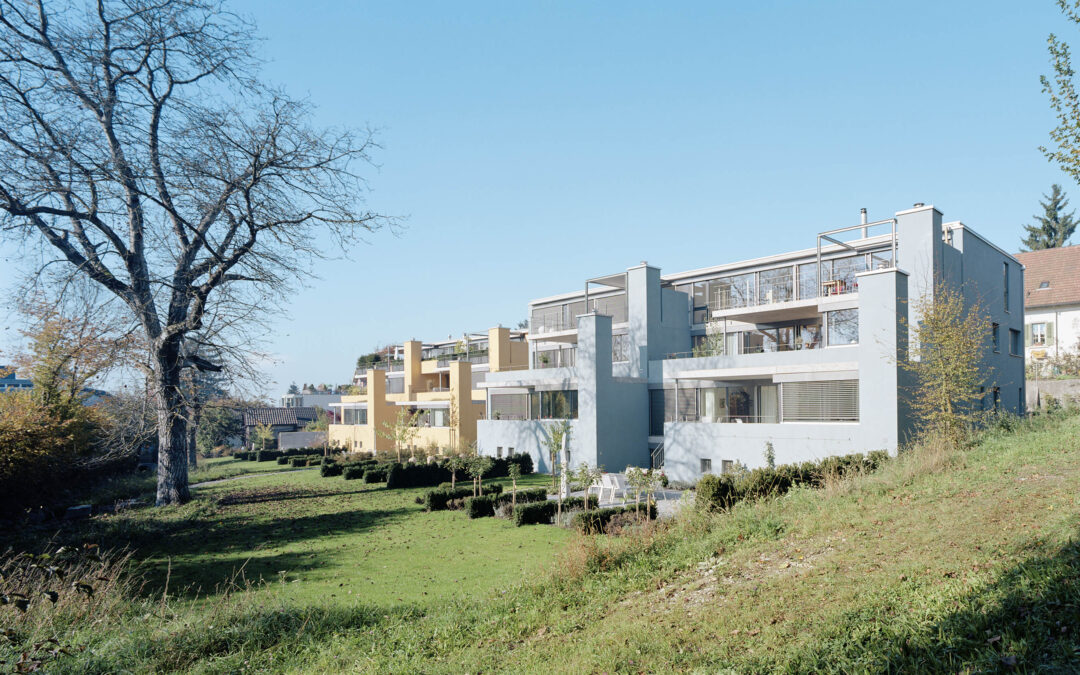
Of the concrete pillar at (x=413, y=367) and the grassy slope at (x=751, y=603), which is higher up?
the concrete pillar at (x=413, y=367)

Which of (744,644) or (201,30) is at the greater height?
(201,30)

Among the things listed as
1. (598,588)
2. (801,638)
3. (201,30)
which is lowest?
(598,588)

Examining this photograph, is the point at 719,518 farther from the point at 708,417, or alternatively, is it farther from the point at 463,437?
the point at 463,437

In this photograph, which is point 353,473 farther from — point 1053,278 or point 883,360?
point 1053,278

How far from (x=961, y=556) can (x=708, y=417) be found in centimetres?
1856

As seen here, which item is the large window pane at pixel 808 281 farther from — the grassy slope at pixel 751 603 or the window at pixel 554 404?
the grassy slope at pixel 751 603

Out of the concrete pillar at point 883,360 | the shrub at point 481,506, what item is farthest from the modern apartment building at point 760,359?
the shrub at point 481,506

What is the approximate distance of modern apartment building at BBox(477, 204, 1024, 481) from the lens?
20.3 m

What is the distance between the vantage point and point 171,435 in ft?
72.2

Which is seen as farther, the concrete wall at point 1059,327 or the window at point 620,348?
the concrete wall at point 1059,327

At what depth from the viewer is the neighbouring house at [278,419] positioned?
6353 centimetres

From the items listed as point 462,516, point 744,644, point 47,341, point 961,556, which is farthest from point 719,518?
point 47,341

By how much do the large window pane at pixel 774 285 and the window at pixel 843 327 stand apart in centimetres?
259

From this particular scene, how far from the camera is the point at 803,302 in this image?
2691 centimetres
